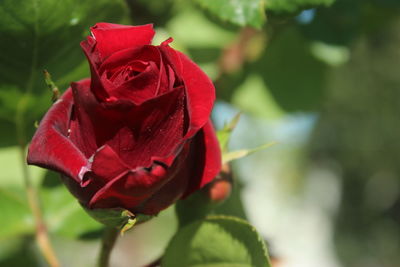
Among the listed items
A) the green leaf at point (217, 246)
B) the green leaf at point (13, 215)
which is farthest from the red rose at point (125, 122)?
the green leaf at point (13, 215)

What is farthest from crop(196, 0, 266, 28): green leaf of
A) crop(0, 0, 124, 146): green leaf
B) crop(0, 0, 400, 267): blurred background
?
crop(0, 0, 124, 146): green leaf

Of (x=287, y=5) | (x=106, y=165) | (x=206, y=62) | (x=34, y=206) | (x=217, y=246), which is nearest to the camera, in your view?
(x=106, y=165)

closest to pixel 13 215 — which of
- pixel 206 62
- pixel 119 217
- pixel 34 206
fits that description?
pixel 34 206

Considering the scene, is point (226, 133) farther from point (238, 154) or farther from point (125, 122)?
point (125, 122)

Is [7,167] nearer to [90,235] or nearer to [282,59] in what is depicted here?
[90,235]

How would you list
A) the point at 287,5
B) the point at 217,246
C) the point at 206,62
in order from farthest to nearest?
the point at 206,62, the point at 287,5, the point at 217,246

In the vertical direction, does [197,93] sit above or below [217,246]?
above
